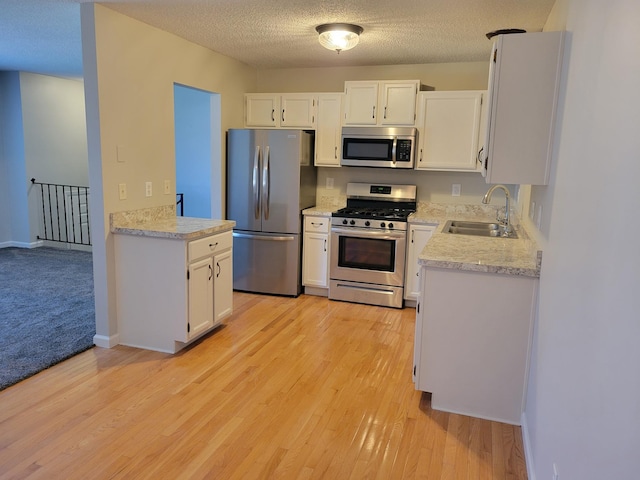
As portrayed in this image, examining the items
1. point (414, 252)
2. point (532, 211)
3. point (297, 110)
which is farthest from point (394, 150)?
point (532, 211)

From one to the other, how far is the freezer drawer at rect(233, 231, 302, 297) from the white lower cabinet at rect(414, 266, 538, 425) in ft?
7.73

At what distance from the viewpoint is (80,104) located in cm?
721

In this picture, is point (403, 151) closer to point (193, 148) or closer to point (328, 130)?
point (328, 130)

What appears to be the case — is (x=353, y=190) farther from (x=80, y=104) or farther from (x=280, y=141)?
(x=80, y=104)

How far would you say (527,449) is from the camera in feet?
7.50

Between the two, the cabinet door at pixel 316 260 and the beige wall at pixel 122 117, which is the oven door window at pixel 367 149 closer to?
the cabinet door at pixel 316 260

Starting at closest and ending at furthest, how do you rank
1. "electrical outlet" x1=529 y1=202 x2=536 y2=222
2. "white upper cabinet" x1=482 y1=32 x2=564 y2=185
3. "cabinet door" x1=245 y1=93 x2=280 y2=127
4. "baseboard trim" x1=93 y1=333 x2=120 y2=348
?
"white upper cabinet" x1=482 y1=32 x2=564 y2=185, "electrical outlet" x1=529 y1=202 x2=536 y2=222, "baseboard trim" x1=93 y1=333 x2=120 y2=348, "cabinet door" x1=245 y1=93 x2=280 y2=127

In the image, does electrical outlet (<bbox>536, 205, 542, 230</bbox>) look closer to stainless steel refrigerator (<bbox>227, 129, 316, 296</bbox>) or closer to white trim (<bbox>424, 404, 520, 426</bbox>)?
white trim (<bbox>424, 404, 520, 426</bbox>)

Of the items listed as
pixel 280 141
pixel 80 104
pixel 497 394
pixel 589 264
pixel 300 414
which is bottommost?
pixel 300 414

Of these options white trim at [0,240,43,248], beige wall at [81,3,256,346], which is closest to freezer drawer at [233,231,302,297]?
beige wall at [81,3,256,346]

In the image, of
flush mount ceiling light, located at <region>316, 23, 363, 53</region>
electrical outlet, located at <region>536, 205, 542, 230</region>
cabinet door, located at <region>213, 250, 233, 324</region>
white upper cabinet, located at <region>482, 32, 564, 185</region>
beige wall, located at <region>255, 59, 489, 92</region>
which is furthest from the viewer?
beige wall, located at <region>255, 59, 489, 92</region>

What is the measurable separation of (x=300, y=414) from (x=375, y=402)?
0.47 m

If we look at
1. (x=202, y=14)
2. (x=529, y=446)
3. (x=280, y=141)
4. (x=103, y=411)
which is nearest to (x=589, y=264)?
(x=529, y=446)

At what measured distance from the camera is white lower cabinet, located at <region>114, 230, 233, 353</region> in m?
3.35
